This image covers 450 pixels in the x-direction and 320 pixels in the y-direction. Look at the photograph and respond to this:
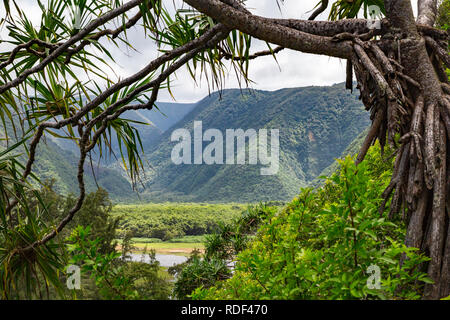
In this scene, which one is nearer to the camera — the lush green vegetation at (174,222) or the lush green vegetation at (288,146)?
the lush green vegetation at (174,222)

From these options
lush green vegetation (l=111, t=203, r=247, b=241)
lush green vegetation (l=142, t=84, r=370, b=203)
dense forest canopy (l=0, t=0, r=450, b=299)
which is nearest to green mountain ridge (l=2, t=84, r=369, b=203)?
lush green vegetation (l=142, t=84, r=370, b=203)

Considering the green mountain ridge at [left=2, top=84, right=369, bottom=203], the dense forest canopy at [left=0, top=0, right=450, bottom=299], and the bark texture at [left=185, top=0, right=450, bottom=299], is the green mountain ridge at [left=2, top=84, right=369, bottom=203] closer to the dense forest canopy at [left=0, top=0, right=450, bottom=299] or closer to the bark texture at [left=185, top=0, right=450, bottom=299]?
the dense forest canopy at [left=0, top=0, right=450, bottom=299]

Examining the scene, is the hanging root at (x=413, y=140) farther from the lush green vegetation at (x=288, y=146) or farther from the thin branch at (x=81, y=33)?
the lush green vegetation at (x=288, y=146)

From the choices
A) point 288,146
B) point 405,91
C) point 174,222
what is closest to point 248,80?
point 405,91

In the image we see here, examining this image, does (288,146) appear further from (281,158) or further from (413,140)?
(413,140)

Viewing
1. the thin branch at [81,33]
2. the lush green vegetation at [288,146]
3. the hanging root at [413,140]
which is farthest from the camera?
the lush green vegetation at [288,146]

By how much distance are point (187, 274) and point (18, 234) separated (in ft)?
12.8

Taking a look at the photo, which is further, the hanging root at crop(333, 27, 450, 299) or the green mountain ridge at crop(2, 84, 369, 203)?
the green mountain ridge at crop(2, 84, 369, 203)

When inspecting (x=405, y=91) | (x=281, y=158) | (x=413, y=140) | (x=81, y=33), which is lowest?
(x=413, y=140)

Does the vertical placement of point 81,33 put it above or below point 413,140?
above

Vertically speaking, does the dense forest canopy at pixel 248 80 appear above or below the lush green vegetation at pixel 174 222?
above

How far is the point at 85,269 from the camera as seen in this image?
3.52 ft

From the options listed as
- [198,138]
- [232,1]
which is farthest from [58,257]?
[198,138]

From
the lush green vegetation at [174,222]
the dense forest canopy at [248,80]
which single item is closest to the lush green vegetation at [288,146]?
the lush green vegetation at [174,222]
